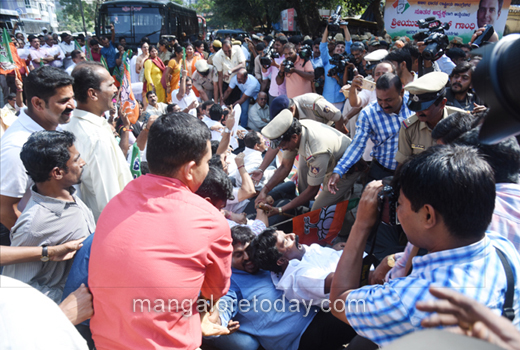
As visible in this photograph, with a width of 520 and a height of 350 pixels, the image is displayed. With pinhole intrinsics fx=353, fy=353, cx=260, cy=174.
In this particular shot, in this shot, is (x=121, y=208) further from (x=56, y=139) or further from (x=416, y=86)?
(x=416, y=86)

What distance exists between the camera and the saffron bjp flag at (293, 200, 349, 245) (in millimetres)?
3051

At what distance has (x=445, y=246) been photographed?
1054 millimetres

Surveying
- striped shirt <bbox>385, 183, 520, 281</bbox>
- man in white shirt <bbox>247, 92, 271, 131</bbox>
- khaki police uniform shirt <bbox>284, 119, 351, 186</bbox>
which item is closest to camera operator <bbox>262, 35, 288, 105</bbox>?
man in white shirt <bbox>247, 92, 271, 131</bbox>

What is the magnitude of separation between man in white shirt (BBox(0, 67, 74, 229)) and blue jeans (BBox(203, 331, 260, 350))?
1.38 meters

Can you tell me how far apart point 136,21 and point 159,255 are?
12427 mm

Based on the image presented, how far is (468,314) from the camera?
2.35 ft

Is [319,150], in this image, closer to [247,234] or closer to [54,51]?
[247,234]

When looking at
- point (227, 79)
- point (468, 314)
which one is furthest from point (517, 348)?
point (227, 79)

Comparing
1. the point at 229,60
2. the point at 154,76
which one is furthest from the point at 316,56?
the point at 154,76

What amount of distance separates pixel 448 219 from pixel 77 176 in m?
1.73

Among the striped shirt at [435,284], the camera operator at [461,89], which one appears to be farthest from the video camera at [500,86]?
the camera operator at [461,89]

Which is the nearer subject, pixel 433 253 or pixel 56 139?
pixel 433 253

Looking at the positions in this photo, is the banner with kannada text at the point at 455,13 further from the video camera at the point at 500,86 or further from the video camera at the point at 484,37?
the video camera at the point at 500,86

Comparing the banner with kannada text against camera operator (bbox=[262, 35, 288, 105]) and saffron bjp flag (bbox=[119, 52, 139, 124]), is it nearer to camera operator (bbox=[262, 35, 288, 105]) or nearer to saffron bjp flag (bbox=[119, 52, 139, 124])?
camera operator (bbox=[262, 35, 288, 105])
